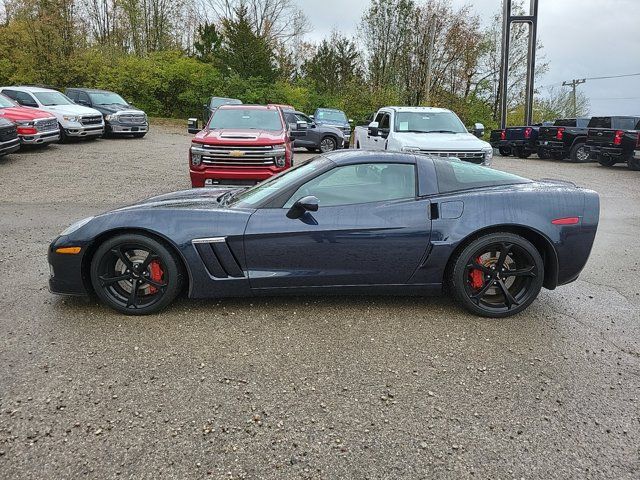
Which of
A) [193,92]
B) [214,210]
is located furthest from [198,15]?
[214,210]

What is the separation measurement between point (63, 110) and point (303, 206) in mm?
16495

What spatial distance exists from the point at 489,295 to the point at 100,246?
3.04m

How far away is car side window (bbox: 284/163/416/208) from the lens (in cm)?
390

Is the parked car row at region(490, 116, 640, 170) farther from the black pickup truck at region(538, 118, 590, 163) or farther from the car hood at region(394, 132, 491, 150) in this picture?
the car hood at region(394, 132, 491, 150)

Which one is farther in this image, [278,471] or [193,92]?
[193,92]

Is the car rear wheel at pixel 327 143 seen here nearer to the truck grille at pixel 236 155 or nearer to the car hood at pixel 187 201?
the truck grille at pixel 236 155

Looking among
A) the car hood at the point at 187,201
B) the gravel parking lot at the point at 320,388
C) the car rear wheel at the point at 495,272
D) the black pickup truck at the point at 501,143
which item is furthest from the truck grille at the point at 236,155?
the black pickup truck at the point at 501,143

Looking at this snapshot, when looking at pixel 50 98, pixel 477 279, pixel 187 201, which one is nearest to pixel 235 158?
pixel 187 201

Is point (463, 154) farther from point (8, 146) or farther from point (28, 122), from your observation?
point (28, 122)

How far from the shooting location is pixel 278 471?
2.24 meters

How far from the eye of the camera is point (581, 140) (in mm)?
18953

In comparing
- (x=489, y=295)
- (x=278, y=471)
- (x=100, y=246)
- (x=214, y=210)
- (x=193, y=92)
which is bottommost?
(x=278, y=471)

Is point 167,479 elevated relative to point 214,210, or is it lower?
lower

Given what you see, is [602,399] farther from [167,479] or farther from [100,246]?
[100,246]
